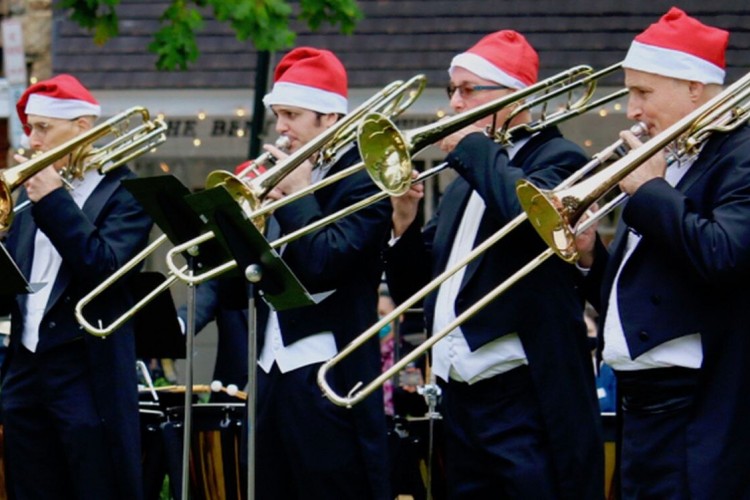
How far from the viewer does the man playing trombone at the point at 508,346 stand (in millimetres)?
5512

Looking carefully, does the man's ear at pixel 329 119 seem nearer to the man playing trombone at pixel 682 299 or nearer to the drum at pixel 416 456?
the drum at pixel 416 456

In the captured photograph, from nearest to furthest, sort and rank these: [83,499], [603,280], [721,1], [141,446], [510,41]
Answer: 1. [603,280]
2. [510,41]
3. [83,499]
4. [141,446]
5. [721,1]

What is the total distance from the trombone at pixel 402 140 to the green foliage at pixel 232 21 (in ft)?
13.6

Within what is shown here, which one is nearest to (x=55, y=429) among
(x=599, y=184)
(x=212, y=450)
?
(x=212, y=450)

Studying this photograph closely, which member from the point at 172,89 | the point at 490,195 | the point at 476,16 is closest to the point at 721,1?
the point at 476,16

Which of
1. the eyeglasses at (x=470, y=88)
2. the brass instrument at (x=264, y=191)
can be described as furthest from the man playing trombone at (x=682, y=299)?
the brass instrument at (x=264, y=191)

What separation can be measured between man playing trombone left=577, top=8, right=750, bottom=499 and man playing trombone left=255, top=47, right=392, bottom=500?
1117 mm

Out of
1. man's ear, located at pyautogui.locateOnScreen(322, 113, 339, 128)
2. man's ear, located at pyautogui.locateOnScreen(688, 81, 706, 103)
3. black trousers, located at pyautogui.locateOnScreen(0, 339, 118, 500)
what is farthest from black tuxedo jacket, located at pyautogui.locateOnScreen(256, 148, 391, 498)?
man's ear, located at pyautogui.locateOnScreen(688, 81, 706, 103)

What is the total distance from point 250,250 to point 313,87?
949 mm

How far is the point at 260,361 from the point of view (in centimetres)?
625

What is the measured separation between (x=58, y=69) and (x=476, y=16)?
325 centimetres

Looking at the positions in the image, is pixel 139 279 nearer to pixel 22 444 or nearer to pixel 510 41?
pixel 22 444

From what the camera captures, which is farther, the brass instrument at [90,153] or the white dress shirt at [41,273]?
the white dress shirt at [41,273]

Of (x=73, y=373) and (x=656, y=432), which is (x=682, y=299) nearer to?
(x=656, y=432)
